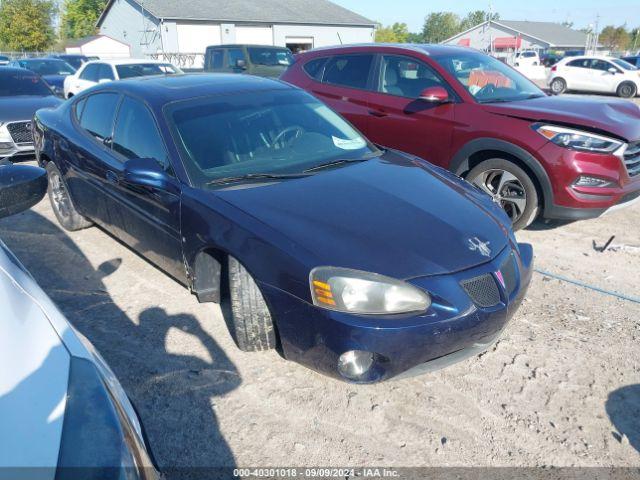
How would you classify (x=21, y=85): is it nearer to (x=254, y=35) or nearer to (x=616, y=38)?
(x=254, y=35)

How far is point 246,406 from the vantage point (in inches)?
106

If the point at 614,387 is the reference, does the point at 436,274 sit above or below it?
above

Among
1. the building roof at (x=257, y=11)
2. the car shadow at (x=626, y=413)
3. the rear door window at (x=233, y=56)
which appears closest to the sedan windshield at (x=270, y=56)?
the rear door window at (x=233, y=56)

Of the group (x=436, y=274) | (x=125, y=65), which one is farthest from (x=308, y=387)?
(x=125, y=65)

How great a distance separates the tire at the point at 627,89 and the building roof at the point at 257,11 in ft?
74.7

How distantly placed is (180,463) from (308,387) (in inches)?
30.5

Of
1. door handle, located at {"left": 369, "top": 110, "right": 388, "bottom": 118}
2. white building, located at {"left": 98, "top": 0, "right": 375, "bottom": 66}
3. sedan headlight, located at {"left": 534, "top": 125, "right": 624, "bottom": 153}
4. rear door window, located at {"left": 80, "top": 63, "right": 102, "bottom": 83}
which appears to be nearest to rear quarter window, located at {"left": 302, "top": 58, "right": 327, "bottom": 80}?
door handle, located at {"left": 369, "top": 110, "right": 388, "bottom": 118}

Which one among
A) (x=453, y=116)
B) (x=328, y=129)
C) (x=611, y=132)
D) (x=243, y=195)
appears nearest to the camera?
(x=243, y=195)

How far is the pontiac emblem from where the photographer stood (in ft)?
8.79

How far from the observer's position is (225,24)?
33.5m

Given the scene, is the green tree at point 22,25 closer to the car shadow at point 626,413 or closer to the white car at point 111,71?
the white car at point 111,71

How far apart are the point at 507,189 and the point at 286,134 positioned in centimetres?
241

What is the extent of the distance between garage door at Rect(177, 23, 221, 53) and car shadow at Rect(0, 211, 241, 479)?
31629 mm

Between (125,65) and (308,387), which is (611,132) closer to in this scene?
(308,387)
